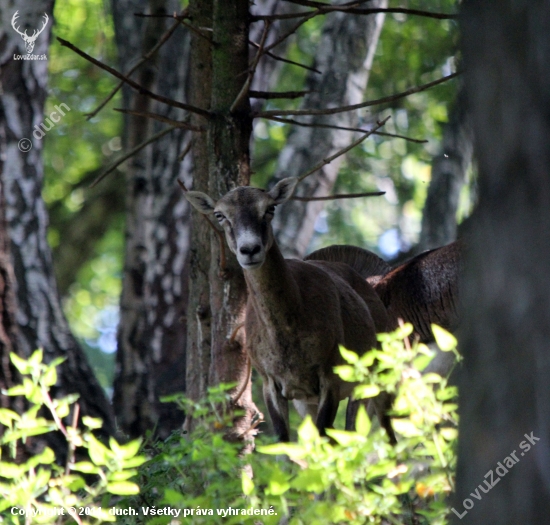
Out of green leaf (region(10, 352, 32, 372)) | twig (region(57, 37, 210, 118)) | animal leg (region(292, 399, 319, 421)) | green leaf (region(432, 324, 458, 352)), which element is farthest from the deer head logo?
green leaf (region(432, 324, 458, 352))

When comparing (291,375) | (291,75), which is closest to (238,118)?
(291,375)

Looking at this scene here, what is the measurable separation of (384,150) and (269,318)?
44.0ft

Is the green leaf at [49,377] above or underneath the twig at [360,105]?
underneath

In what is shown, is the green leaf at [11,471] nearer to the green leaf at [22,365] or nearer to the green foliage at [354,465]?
the green leaf at [22,365]

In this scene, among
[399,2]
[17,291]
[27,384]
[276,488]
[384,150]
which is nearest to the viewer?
[276,488]

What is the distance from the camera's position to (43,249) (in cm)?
865

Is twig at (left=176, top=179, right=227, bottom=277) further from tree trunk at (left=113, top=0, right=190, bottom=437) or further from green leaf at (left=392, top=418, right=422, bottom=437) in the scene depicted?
tree trunk at (left=113, top=0, right=190, bottom=437)

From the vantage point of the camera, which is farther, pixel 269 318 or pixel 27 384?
pixel 269 318

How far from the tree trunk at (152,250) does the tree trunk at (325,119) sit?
1579 mm

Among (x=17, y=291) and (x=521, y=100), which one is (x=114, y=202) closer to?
(x=17, y=291)

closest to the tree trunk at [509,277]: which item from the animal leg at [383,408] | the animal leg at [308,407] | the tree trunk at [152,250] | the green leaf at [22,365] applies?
the green leaf at [22,365]

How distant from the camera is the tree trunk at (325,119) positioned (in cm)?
1227

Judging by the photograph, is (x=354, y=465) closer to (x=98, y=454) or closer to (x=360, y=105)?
(x=98, y=454)

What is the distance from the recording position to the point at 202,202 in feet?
23.2
